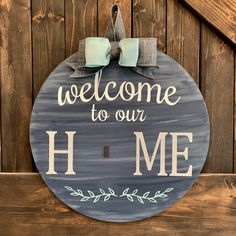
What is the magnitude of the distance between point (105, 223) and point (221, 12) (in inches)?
26.1

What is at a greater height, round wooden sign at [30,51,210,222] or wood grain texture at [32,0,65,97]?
→ wood grain texture at [32,0,65,97]

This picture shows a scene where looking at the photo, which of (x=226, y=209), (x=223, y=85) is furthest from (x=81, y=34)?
(x=226, y=209)

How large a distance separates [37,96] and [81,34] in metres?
0.21

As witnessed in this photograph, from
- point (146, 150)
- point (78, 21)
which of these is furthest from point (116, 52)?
point (146, 150)

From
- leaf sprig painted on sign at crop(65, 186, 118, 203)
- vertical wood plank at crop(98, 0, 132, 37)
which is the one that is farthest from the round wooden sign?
vertical wood plank at crop(98, 0, 132, 37)

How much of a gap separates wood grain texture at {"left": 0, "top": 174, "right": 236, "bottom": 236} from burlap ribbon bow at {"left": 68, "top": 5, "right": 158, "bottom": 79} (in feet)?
1.09

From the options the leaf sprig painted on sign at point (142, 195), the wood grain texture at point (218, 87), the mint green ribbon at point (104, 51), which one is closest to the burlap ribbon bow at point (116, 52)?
the mint green ribbon at point (104, 51)

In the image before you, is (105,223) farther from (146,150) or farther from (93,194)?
(146,150)

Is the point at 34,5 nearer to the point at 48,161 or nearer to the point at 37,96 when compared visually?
the point at 37,96

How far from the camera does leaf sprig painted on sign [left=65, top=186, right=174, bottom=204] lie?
1.28 m

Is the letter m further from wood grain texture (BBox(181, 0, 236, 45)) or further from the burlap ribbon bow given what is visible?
wood grain texture (BBox(181, 0, 236, 45))

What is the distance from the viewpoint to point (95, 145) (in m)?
1.28

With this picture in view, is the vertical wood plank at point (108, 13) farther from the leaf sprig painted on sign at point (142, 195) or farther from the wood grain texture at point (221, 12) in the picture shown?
the leaf sprig painted on sign at point (142, 195)

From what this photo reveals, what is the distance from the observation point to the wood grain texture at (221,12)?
1.25 metres
